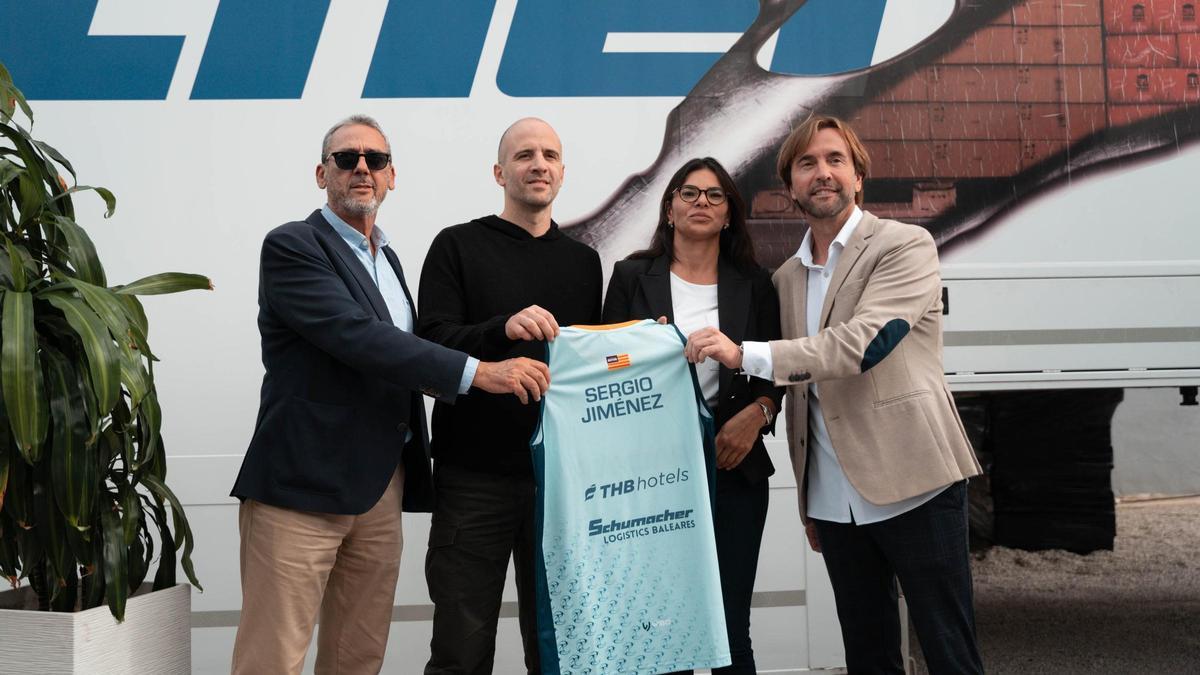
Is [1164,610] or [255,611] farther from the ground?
[255,611]

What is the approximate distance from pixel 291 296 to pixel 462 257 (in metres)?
0.47

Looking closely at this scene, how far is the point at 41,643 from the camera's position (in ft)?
7.96

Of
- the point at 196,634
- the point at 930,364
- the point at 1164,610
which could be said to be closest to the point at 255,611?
the point at 196,634

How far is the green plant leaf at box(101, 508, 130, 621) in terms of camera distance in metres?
2.50

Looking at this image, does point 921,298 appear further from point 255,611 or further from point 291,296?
point 255,611

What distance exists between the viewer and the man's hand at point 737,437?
2.56 m

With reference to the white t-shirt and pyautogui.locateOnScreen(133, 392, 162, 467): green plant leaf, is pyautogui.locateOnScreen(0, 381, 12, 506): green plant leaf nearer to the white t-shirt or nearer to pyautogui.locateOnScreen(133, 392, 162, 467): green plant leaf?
pyautogui.locateOnScreen(133, 392, 162, 467): green plant leaf

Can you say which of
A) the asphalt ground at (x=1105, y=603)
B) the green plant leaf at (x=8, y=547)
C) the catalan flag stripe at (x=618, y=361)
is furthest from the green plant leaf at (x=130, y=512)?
the asphalt ground at (x=1105, y=603)

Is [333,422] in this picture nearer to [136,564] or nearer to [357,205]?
[357,205]

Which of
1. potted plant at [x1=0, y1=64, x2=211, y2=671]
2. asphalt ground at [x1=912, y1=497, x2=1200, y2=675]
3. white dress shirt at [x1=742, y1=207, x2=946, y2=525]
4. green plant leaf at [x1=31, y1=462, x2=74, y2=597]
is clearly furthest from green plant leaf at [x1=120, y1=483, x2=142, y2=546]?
asphalt ground at [x1=912, y1=497, x2=1200, y2=675]

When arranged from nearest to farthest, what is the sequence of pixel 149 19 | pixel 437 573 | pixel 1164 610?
pixel 437 573 < pixel 149 19 < pixel 1164 610

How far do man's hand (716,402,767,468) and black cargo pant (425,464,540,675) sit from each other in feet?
1.66

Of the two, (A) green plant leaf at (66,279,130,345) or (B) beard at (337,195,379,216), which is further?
(B) beard at (337,195,379,216)

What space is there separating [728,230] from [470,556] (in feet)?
3.70
